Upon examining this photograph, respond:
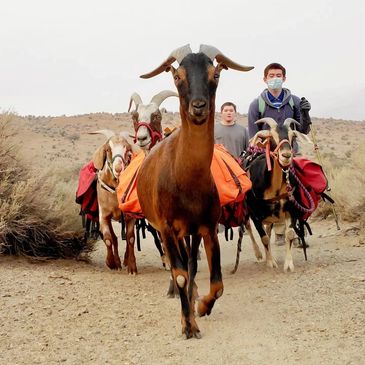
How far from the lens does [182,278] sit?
18.0 ft

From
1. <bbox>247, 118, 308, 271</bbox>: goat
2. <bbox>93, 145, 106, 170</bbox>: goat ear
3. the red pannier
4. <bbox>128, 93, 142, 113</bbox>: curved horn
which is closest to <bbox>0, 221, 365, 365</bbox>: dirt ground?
<bbox>247, 118, 308, 271</bbox>: goat

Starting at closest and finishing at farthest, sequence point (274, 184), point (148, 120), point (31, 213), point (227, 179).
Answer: point (227, 179) → point (274, 184) → point (148, 120) → point (31, 213)

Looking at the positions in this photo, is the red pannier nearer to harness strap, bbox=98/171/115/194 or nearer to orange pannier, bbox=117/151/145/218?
orange pannier, bbox=117/151/145/218

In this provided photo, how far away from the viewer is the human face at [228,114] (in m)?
10.6

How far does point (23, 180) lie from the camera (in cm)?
1005

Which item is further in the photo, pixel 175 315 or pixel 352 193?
pixel 352 193

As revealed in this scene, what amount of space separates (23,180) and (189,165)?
5.51 meters

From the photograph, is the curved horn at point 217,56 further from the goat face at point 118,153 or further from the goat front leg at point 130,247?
the goat front leg at point 130,247

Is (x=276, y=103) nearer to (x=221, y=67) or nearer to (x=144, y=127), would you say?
(x=144, y=127)

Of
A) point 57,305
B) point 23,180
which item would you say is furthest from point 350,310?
point 23,180

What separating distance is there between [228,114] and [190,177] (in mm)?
5465

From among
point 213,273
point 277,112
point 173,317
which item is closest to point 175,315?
point 173,317

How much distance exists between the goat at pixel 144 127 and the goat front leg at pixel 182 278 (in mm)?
2798

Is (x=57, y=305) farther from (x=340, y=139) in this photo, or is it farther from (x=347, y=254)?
(x=340, y=139)
